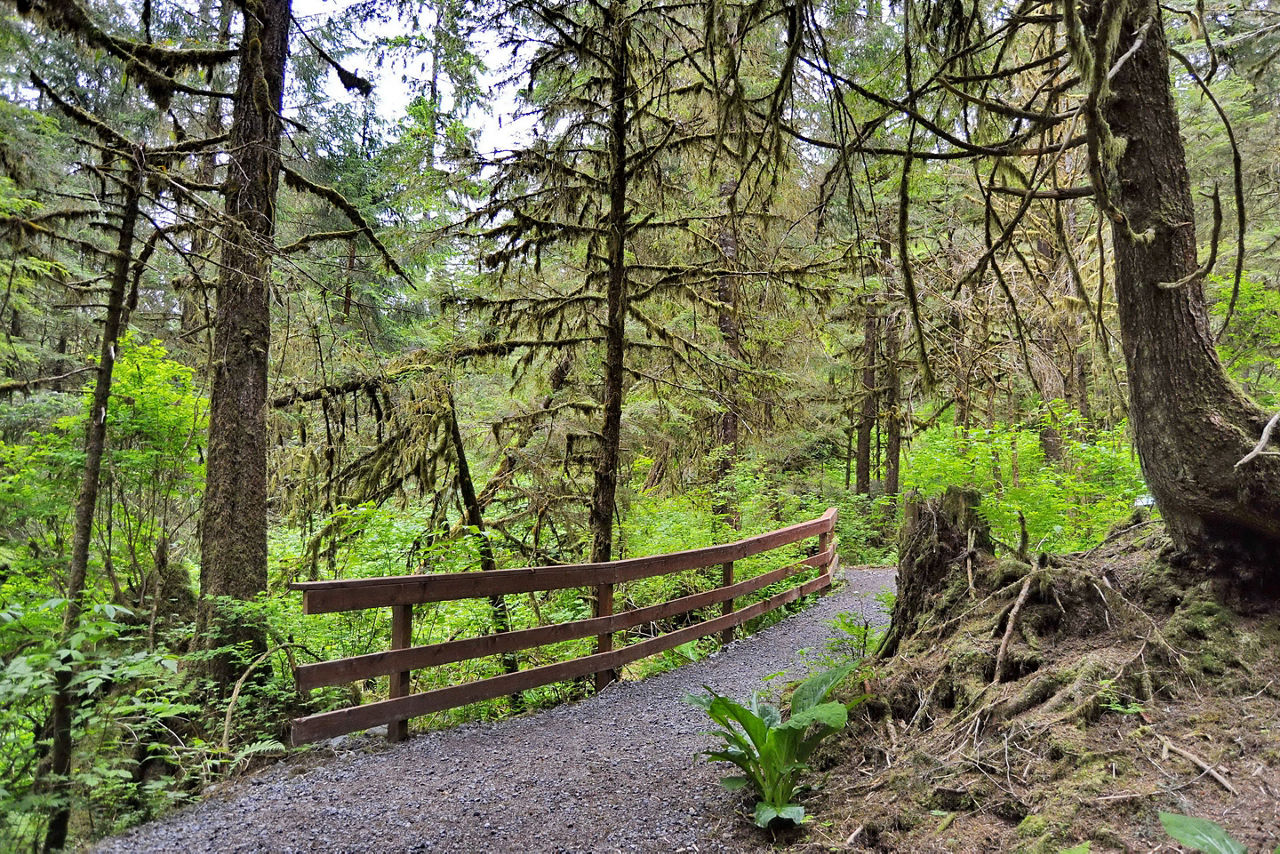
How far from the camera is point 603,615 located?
6316mm

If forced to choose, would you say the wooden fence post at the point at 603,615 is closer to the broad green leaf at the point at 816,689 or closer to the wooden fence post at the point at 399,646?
the wooden fence post at the point at 399,646

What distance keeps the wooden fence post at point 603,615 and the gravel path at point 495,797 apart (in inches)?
32.7

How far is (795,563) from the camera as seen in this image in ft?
31.8

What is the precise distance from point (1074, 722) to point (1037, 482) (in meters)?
5.15

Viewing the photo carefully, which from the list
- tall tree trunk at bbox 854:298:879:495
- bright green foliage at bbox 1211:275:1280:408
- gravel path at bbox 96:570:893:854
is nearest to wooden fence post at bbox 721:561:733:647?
gravel path at bbox 96:570:893:854

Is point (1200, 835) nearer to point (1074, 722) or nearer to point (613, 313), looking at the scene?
point (1074, 722)

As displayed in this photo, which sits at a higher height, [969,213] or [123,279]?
[969,213]

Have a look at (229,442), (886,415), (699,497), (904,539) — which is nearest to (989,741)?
(904,539)

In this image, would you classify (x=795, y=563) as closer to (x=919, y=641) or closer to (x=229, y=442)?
(x=919, y=641)

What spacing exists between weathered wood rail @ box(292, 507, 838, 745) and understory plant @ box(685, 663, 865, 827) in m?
2.07

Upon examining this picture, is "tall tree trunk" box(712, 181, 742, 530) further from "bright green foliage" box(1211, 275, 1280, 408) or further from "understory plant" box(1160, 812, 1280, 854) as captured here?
"bright green foliage" box(1211, 275, 1280, 408)

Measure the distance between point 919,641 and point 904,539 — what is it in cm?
86

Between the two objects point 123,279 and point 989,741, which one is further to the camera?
point 123,279

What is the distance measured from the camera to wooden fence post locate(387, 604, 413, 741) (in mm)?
4664
